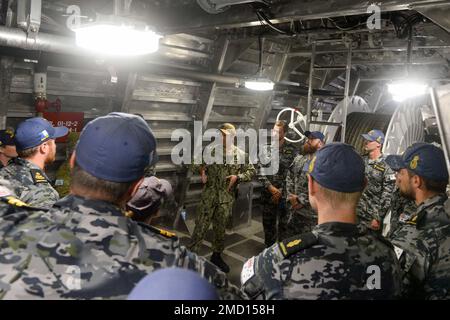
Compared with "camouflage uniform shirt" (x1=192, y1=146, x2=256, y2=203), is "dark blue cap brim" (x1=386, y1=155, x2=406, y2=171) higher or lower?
higher

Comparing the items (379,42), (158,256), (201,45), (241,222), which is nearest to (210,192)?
(241,222)

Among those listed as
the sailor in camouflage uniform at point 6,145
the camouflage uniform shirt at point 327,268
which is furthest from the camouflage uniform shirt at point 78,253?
the sailor in camouflage uniform at point 6,145

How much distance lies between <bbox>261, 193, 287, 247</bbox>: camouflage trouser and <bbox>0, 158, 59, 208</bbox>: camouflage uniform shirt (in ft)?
11.4

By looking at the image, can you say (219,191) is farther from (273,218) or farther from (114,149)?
(114,149)

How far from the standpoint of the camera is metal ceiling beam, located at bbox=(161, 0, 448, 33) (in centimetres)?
247

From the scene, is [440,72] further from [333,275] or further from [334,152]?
[333,275]

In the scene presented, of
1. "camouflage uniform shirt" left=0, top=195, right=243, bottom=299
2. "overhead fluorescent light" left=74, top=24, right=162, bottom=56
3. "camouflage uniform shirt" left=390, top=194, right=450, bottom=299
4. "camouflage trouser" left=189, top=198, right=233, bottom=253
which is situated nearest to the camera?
"camouflage uniform shirt" left=0, top=195, right=243, bottom=299

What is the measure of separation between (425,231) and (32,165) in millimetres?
2901

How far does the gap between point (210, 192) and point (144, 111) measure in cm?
155

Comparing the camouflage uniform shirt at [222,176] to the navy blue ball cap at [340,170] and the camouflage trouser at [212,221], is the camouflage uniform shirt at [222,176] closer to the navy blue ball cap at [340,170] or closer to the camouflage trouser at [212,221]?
the camouflage trouser at [212,221]

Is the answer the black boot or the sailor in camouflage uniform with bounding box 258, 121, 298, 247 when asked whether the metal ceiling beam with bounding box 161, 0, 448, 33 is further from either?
the black boot

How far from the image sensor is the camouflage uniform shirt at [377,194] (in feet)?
14.7

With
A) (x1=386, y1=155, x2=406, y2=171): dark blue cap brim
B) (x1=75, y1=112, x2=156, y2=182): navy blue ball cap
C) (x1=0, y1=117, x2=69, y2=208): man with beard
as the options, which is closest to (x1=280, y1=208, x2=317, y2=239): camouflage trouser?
(x1=386, y1=155, x2=406, y2=171): dark blue cap brim

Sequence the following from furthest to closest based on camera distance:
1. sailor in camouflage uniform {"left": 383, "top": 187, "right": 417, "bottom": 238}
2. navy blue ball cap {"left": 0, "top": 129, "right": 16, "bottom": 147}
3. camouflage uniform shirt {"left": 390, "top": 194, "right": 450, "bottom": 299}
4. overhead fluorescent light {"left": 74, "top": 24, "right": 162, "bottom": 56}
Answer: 1. sailor in camouflage uniform {"left": 383, "top": 187, "right": 417, "bottom": 238}
2. navy blue ball cap {"left": 0, "top": 129, "right": 16, "bottom": 147}
3. overhead fluorescent light {"left": 74, "top": 24, "right": 162, "bottom": 56}
4. camouflage uniform shirt {"left": 390, "top": 194, "right": 450, "bottom": 299}
